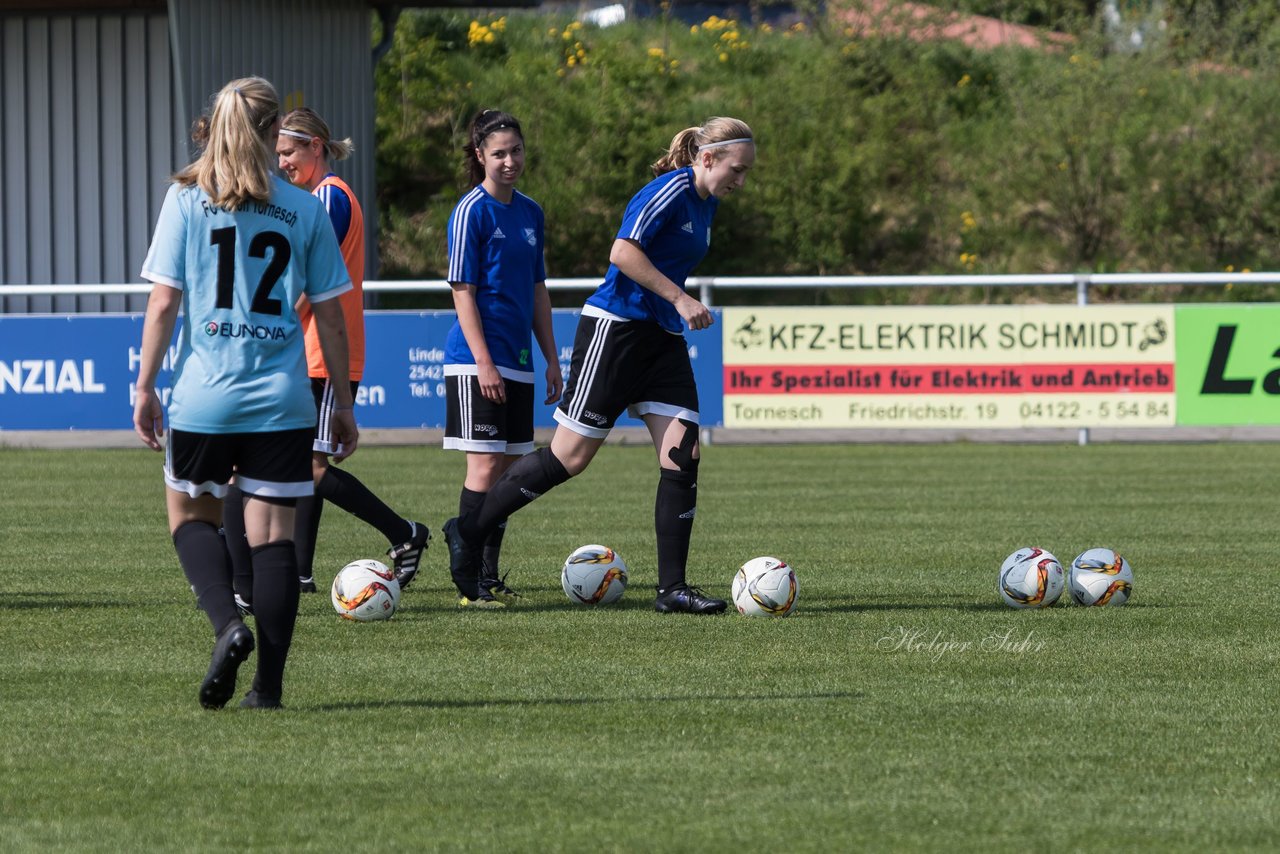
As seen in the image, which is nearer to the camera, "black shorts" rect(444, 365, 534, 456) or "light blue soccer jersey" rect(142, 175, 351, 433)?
"light blue soccer jersey" rect(142, 175, 351, 433)

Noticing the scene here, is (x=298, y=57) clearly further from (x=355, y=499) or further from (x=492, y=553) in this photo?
(x=492, y=553)

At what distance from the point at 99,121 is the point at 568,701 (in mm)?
16916

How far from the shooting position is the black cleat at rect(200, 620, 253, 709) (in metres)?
5.15

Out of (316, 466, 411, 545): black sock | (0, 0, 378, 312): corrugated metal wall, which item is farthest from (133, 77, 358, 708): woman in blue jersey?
(0, 0, 378, 312): corrugated metal wall

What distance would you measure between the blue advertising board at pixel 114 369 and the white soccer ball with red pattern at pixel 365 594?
963cm

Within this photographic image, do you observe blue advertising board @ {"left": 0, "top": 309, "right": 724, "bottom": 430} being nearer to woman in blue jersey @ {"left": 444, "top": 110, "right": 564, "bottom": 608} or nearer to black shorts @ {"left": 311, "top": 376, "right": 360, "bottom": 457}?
woman in blue jersey @ {"left": 444, "top": 110, "right": 564, "bottom": 608}

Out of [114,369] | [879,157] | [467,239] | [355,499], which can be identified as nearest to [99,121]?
[114,369]

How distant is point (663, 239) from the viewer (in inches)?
298

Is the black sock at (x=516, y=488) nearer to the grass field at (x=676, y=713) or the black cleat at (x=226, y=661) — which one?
the grass field at (x=676, y=713)

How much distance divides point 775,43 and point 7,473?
2030cm

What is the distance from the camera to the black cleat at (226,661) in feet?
16.9

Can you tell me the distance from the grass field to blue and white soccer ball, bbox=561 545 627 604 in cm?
8

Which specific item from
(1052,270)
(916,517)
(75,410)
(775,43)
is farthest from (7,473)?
(775,43)

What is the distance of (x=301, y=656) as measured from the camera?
6.45m
